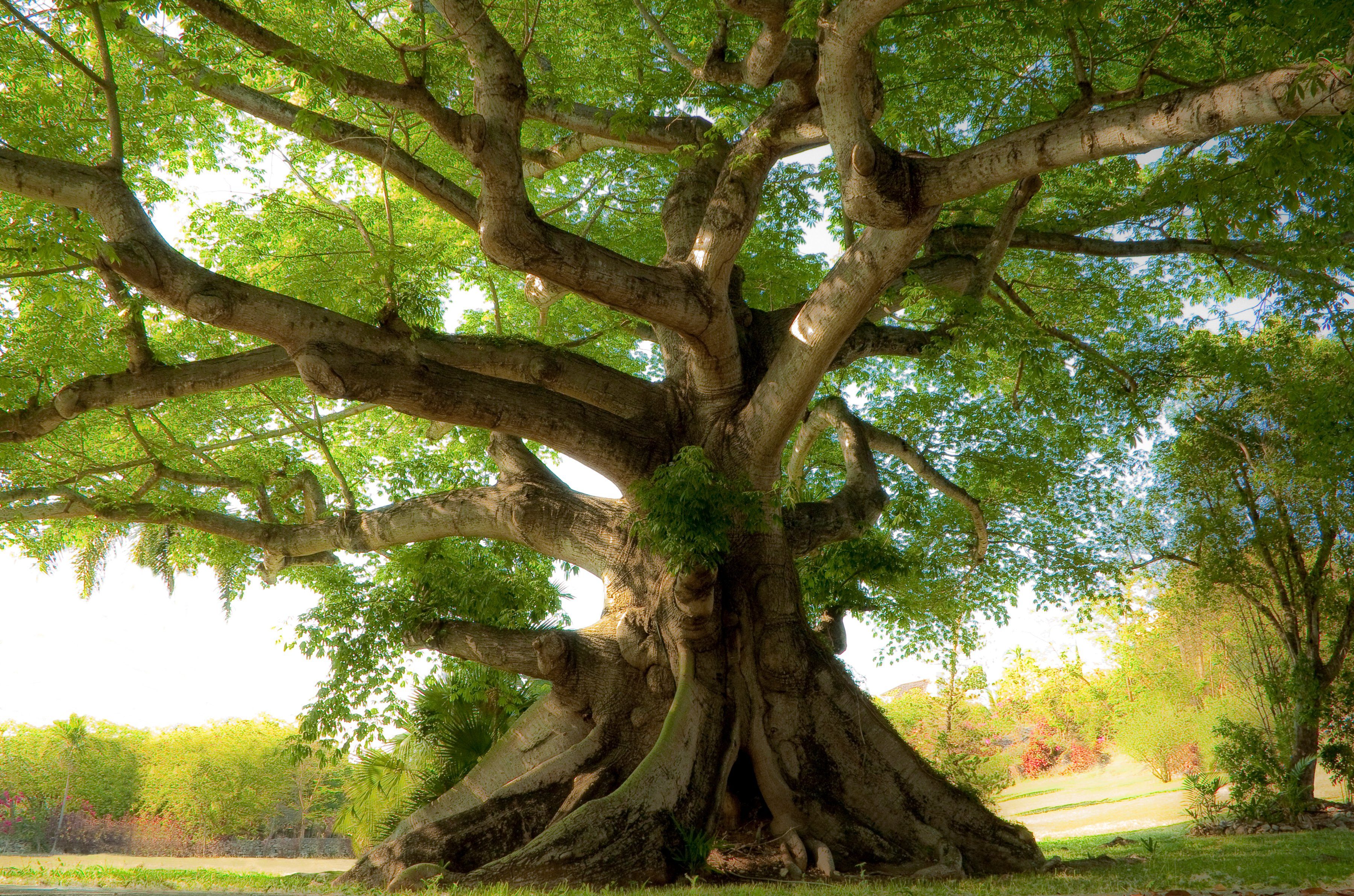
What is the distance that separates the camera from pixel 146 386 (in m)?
6.86

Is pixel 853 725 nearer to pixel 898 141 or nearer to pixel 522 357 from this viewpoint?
pixel 522 357

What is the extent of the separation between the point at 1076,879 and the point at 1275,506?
31.2ft

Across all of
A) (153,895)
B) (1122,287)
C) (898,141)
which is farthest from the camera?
(1122,287)

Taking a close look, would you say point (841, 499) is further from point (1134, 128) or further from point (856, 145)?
point (1134, 128)

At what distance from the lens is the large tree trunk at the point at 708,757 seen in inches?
261

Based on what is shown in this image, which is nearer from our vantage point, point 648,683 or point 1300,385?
point 648,683

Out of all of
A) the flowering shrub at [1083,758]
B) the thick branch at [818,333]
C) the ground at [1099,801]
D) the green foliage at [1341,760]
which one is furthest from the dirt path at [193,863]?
the flowering shrub at [1083,758]

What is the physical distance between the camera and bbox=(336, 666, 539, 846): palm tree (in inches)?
384

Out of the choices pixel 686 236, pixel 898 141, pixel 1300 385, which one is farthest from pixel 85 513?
pixel 1300 385

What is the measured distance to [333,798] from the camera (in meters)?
17.4

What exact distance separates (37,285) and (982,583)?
1413 centimetres

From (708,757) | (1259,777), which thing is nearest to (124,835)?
(708,757)

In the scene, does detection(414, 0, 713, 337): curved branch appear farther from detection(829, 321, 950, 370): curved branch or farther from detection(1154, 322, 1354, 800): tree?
detection(1154, 322, 1354, 800): tree

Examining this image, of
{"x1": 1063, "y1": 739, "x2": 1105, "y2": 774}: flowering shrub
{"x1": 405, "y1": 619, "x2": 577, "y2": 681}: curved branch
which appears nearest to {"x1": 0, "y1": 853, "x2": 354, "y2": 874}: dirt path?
{"x1": 405, "y1": 619, "x2": 577, "y2": 681}: curved branch
